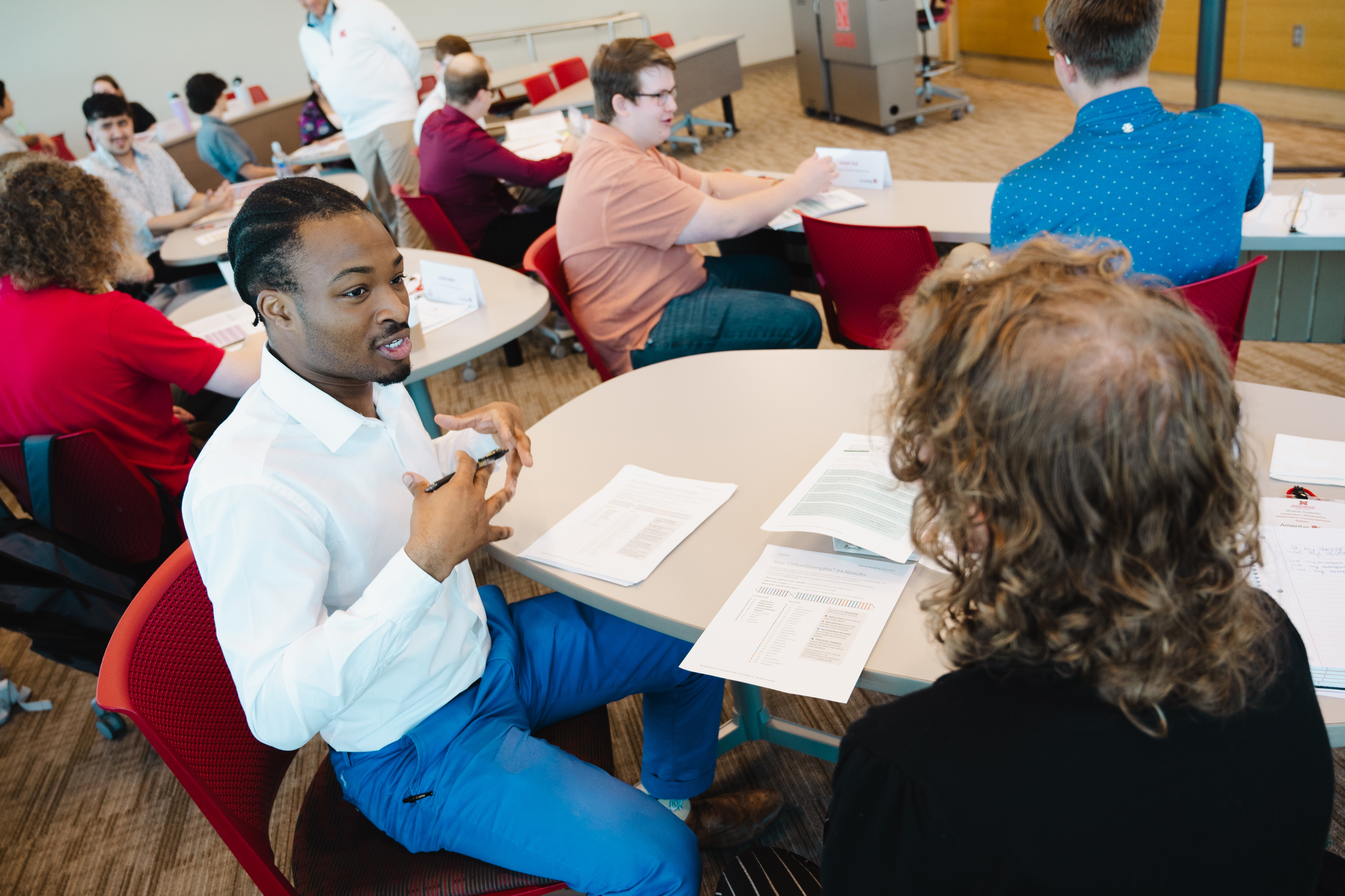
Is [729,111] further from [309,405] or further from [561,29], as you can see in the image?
[309,405]

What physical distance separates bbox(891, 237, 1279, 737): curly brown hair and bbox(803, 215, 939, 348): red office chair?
1.31 meters

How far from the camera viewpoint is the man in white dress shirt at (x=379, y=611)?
1.02 metres

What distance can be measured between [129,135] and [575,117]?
1.97 m

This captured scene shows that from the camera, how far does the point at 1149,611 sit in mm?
590

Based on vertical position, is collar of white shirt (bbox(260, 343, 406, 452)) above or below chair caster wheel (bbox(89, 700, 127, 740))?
above

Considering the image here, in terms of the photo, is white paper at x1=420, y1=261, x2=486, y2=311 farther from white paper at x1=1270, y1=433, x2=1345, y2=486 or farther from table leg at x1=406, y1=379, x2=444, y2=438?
white paper at x1=1270, y1=433, x2=1345, y2=486

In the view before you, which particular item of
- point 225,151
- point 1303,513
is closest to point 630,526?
point 1303,513

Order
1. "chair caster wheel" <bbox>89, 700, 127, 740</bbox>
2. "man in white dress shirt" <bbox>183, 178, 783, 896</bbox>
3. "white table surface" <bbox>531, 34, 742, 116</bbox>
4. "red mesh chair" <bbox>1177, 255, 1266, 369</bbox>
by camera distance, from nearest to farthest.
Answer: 1. "man in white dress shirt" <bbox>183, 178, 783, 896</bbox>
2. "red mesh chair" <bbox>1177, 255, 1266, 369</bbox>
3. "chair caster wheel" <bbox>89, 700, 127, 740</bbox>
4. "white table surface" <bbox>531, 34, 742, 116</bbox>

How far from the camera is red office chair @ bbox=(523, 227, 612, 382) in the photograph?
232cm

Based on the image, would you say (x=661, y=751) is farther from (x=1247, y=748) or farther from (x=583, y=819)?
(x=1247, y=748)

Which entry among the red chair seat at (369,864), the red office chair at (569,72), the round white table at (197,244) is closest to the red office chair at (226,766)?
the red chair seat at (369,864)

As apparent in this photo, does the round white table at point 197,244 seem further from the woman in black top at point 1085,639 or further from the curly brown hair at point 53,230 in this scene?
the woman in black top at point 1085,639

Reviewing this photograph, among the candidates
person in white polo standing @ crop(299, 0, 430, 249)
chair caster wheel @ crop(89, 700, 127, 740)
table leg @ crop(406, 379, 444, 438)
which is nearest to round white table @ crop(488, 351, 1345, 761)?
table leg @ crop(406, 379, 444, 438)

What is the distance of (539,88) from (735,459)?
6070mm
